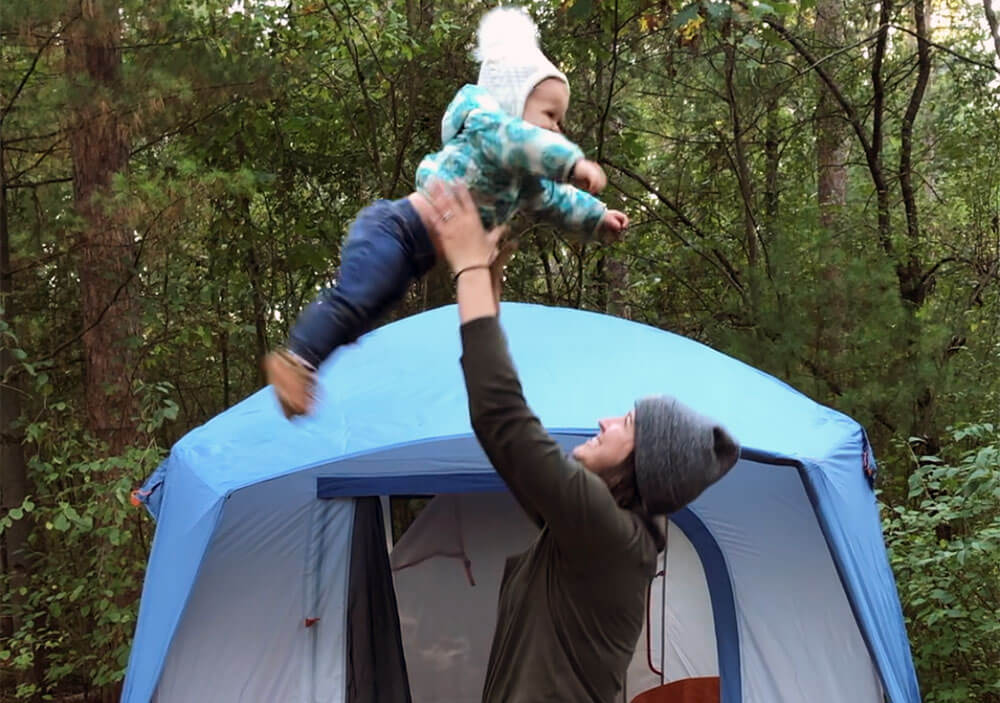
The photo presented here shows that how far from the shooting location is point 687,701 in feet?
13.9

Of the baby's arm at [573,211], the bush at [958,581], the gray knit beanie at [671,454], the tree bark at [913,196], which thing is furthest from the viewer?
the tree bark at [913,196]

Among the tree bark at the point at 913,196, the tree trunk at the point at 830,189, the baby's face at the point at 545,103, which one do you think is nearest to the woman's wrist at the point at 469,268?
the baby's face at the point at 545,103

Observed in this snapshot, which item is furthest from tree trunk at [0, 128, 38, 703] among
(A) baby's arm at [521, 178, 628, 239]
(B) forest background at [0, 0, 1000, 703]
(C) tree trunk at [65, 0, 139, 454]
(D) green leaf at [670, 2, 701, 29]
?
(A) baby's arm at [521, 178, 628, 239]

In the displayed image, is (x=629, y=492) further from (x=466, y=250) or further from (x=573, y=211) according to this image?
(x=573, y=211)

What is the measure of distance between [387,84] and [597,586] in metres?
5.02

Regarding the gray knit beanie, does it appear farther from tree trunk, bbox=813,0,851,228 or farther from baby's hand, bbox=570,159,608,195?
tree trunk, bbox=813,0,851,228

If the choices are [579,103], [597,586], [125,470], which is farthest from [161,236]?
[597,586]

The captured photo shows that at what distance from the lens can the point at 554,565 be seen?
1.47 m

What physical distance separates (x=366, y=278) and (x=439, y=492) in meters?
2.55

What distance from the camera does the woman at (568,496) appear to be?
131 cm

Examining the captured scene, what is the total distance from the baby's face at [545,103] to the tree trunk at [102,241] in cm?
332

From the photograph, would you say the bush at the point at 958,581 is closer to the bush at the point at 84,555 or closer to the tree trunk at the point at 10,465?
Result: the bush at the point at 84,555

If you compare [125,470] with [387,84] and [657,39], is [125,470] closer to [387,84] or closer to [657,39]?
[387,84]

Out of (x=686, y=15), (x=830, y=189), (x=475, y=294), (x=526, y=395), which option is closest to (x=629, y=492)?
(x=475, y=294)
